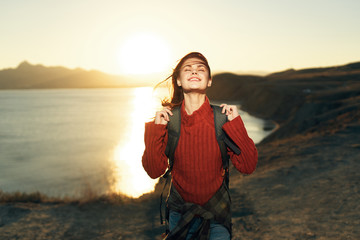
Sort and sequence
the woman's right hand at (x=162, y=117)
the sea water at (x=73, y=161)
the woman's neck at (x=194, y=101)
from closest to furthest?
the woman's right hand at (x=162, y=117)
the woman's neck at (x=194, y=101)
the sea water at (x=73, y=161)

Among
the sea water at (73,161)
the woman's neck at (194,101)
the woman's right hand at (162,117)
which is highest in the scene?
the woman's neck at (194,101)

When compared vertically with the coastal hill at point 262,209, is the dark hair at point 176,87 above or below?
above

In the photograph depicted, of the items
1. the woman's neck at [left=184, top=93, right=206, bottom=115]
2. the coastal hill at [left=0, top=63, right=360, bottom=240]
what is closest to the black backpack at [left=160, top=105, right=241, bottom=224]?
the woman's neck at [left=184, top=93, right=206, bottom=115]

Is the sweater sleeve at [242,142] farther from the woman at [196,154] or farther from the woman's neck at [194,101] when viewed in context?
the woman's neck at [194,101]

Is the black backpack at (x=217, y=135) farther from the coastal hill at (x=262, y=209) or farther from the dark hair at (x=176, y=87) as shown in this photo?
the coastal hill at (x=262, y=209)

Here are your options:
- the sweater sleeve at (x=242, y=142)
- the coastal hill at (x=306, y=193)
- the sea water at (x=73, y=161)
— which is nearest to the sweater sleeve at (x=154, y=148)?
the sweater sleeve at (x=242, y=142)

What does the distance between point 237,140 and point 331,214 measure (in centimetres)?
481

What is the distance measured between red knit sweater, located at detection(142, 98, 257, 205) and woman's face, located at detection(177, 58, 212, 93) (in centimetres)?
21

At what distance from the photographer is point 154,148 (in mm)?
2443

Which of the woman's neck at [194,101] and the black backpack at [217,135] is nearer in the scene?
the black backpack at [217,135]

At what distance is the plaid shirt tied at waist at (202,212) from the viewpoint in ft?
7.85

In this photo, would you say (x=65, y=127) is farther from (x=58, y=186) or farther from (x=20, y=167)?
(x=58, y=186)

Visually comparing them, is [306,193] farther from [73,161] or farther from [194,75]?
[73,161]

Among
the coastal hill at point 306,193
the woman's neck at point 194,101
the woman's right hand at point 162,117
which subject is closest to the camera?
the woman's right hand at point 162,117
